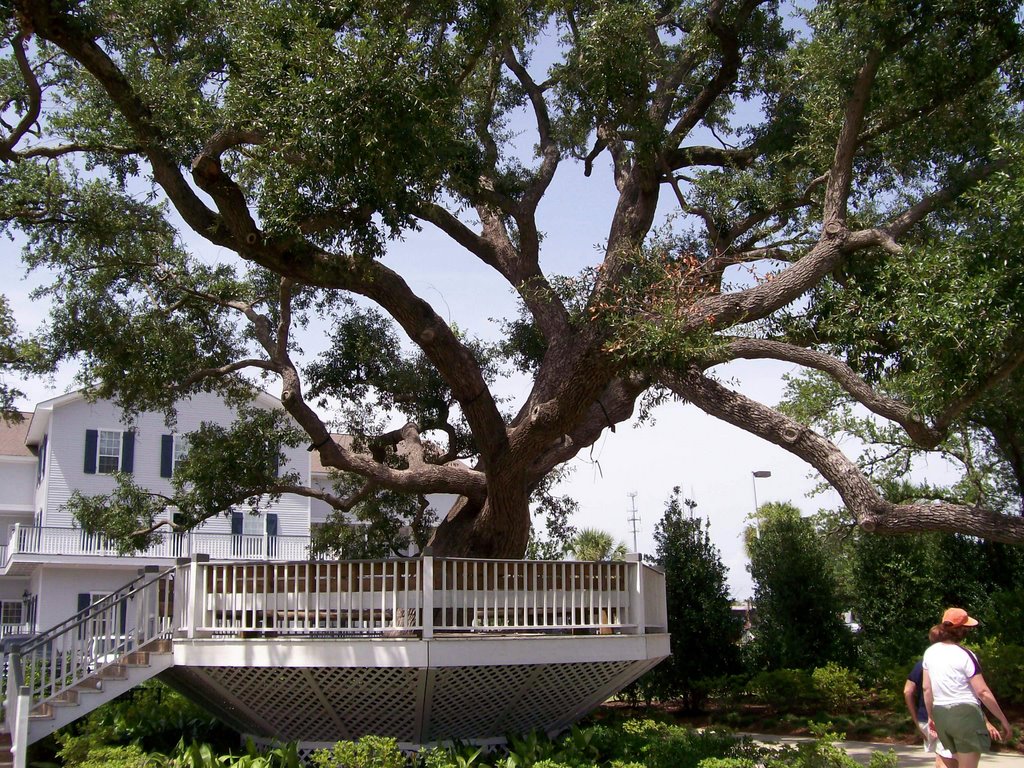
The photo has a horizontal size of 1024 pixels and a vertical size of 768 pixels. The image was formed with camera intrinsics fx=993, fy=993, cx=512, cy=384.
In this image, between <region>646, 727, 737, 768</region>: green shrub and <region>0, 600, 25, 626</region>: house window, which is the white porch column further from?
<region>0, 600, 25, 626</region>: house window

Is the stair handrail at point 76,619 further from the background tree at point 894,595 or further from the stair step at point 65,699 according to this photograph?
Result: the background tree at point 894,595

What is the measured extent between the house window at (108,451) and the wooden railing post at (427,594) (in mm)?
25171

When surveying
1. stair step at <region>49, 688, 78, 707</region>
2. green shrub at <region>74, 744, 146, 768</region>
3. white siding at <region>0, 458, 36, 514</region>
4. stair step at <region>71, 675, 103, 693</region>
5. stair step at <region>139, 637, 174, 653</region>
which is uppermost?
white siding at <region>0, 458, 36, 514</region>

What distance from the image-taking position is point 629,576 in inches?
509

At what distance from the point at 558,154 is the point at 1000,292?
9052mm

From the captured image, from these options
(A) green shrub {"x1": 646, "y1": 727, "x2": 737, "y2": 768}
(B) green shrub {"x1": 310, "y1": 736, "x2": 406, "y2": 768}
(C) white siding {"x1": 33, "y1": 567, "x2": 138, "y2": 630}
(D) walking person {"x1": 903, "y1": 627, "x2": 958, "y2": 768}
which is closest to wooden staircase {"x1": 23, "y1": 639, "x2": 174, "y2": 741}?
(B) green shrub {"x1": 310, "y1": 736, "x2": 406, "y2": 768}

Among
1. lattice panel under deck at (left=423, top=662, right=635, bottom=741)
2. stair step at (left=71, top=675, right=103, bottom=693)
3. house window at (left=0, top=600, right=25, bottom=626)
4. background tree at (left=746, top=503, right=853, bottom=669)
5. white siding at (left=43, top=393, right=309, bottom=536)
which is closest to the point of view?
lattice panel under deck at (left=423, top=662, right=635, bottom=741)

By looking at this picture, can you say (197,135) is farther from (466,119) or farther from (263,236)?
(466,119)

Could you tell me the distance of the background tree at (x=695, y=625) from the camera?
62.1ft

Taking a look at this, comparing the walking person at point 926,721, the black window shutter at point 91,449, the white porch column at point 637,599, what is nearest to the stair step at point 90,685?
the white porch column at point 637,599

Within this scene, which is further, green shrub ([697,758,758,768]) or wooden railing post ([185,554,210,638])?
wooden railing post ([185,554,210,638])

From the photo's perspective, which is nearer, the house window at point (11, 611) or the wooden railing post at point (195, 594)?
the wooden railing post at point (195, 594)

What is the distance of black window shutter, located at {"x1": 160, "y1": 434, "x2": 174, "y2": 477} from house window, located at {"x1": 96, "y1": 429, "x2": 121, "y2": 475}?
138cm

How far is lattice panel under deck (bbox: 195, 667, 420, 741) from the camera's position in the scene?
452 inches
